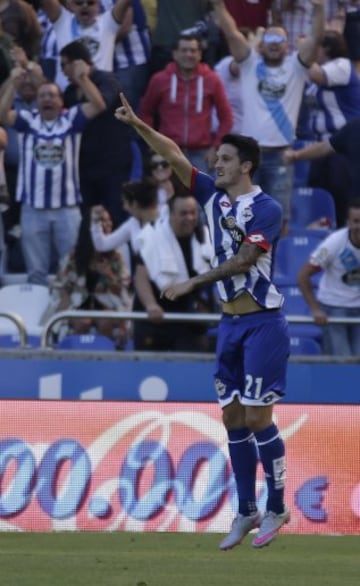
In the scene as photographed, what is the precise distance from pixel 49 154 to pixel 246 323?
5.73m

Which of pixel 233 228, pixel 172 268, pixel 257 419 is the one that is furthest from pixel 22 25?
pixel 257 419

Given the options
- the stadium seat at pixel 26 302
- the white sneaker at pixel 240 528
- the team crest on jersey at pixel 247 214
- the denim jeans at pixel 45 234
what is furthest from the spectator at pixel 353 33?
the white sneaker at pixel 240 528

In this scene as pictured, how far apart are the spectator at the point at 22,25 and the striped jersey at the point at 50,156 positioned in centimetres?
167

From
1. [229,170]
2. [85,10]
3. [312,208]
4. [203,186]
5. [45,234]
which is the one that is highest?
[229,170]

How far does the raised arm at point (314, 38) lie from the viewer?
544 inches

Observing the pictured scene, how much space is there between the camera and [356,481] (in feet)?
33.7

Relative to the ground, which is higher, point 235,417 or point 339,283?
point 235,417

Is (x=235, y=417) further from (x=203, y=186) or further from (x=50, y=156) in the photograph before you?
(x=50, y=156)

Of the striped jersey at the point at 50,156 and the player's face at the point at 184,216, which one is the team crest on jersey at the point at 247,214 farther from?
the striped jersey at the point at 50,156

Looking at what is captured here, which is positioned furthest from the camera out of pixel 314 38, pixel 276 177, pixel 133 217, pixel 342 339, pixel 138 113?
pixel 138 113

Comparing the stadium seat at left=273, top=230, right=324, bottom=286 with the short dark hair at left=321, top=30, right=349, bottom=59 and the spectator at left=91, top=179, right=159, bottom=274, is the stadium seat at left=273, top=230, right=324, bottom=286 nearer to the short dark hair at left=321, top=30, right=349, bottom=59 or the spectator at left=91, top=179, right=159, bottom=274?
the spectator at left=91, top=179, right=159, bottom=274

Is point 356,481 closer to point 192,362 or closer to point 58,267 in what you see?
point 192,362

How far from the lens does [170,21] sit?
15492 millimetres

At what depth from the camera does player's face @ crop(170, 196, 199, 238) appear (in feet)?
39.8
